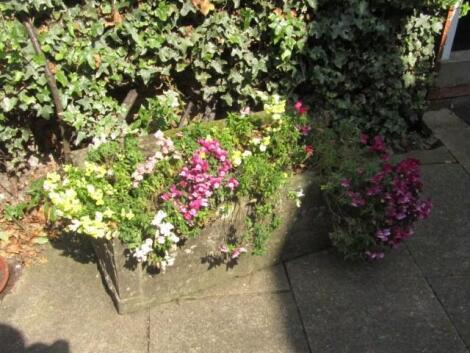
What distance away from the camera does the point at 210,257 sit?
3025 millimetres

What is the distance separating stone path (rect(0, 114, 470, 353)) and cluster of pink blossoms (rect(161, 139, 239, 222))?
0.69 meters

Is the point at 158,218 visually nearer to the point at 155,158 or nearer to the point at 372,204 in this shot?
the point at 155,158

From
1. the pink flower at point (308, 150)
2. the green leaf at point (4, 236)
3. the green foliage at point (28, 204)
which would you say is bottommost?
the green leaf at point (4, 236)

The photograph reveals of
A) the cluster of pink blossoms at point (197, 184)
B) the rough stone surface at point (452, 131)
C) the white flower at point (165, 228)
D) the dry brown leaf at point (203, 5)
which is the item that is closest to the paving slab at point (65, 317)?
the white flower at point (165, 228)

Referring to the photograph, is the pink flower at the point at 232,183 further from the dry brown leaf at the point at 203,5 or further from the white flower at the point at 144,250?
the dry brown leaf at the point at 203,5

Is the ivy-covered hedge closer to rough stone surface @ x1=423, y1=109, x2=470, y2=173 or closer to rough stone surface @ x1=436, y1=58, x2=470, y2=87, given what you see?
rough stone surface @ x1=423, y1=109, x2=470, y2=173

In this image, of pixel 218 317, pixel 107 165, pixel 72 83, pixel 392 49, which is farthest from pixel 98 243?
pixel 392 49

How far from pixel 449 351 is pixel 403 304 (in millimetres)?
378

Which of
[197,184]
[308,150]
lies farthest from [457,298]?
[197,184]

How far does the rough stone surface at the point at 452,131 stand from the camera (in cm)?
435

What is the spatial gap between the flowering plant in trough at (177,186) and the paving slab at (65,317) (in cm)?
46

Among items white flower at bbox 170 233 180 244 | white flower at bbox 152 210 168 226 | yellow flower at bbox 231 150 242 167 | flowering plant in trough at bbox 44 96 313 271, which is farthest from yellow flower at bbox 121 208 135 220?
yellow flower at bbox 231 150 242 167

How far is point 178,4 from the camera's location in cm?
343

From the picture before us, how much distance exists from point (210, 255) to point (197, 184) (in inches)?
20.1
